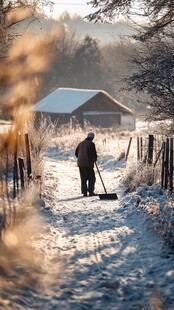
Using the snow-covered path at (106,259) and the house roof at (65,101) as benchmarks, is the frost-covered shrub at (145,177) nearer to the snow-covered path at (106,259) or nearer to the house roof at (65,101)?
the snow-covered path at (106,259)

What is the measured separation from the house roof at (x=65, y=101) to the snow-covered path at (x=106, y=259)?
3965 cm

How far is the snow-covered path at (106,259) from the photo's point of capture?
223 inches

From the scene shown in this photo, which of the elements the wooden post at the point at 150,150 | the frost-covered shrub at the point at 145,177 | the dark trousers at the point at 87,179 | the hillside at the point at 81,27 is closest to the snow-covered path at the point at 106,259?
the frost-covered shrub at the point at 145,177

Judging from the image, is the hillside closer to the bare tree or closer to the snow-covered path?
the bare tree

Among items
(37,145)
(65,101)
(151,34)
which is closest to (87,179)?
(37,145)

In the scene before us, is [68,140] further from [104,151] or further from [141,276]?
[141,276]

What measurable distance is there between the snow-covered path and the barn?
1565 inches

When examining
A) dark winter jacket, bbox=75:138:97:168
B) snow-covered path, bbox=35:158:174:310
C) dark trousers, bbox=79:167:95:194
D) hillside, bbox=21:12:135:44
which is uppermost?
hillside, bbox=21:12:135:44

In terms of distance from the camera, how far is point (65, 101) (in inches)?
2085

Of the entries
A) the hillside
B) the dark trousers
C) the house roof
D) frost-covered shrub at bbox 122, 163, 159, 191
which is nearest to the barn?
the house roof

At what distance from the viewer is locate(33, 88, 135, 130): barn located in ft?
169

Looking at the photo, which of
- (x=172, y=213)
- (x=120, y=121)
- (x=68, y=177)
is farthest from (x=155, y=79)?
(x=120, y=121)

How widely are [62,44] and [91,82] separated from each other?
9.18 meters

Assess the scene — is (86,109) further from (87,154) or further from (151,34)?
(151,34)
